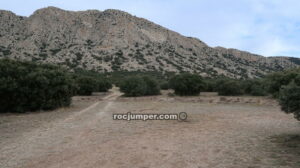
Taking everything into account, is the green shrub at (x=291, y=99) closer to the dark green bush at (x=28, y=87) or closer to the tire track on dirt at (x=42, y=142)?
the tire track on dirt at (x=42, y=142)

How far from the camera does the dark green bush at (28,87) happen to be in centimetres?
2019

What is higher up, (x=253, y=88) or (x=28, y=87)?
(x=28, y=87)

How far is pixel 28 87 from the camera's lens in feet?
68.4

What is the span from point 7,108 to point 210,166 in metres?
18.6

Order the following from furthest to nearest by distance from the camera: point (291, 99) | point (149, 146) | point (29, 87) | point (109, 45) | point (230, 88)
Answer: point (109, 45) < point (230, 88) < point (29, 87) < point (291, 99) < point (149, 146)

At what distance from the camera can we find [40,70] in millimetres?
22234

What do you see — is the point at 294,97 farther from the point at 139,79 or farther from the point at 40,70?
the point at 139,79

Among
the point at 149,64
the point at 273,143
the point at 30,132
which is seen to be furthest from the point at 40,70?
the point at 149,64

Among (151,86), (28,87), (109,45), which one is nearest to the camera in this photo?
(28,87)

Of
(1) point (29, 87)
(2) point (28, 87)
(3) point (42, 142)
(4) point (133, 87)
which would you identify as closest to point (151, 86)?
(4) point (133, 87)

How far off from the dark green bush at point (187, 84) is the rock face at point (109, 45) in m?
39.9

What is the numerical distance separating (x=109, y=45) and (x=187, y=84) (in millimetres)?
57336

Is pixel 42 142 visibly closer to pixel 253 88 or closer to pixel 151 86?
pixel 151 86

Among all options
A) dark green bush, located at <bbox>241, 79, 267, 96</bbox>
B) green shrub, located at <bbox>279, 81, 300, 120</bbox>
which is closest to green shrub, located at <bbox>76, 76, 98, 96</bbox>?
dark green bush, located at <bbox>241, 79, 267, 96</bbox>
